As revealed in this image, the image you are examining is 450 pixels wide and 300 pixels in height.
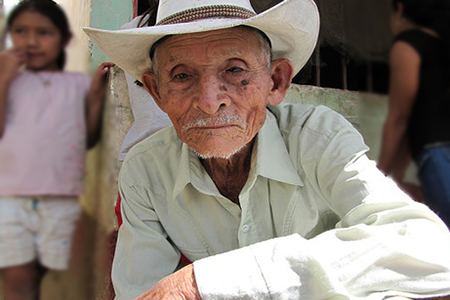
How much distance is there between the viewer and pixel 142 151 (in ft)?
5.95

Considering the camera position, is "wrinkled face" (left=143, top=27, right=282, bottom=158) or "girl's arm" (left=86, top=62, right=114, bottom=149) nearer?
"girl's arm" (left=86, top=62, right=114, bottom=149)

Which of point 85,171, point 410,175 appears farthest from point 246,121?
point 85,171

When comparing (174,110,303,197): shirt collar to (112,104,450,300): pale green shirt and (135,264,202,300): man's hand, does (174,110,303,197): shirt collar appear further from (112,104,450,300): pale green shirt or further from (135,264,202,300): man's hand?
(135,264,202,300): man's hand

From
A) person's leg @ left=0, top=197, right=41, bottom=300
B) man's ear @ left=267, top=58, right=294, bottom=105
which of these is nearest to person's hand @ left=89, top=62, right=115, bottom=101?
person's leg @ left=0, top=197, right=41, bottom=300

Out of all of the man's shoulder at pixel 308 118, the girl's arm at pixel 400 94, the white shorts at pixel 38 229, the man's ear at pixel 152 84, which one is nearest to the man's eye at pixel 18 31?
the white shorts at pixel 38 229

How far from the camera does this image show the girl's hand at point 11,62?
40 cm

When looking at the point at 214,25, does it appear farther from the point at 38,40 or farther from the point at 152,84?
the point at 38,40

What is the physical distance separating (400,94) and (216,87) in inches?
40.1

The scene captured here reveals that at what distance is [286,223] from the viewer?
161cm

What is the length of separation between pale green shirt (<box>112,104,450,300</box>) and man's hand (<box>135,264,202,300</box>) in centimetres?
3

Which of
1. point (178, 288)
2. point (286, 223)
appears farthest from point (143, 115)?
point (178, 288)

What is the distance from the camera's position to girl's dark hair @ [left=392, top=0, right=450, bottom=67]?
1.65 ft

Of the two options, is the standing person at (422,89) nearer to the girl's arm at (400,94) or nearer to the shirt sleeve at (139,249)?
the girl's arm at (400,94)

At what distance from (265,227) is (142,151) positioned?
571mm
